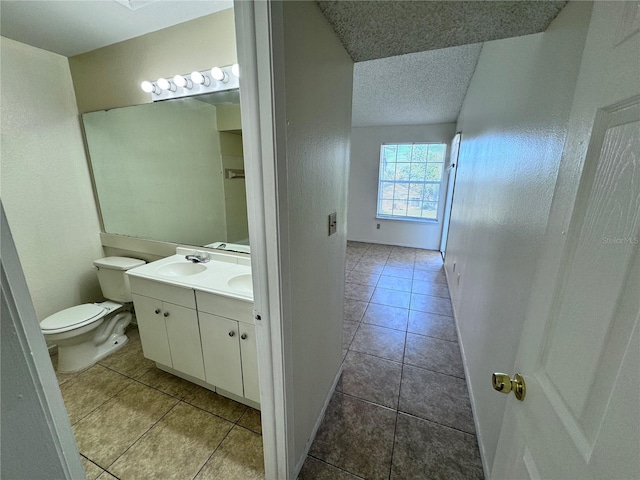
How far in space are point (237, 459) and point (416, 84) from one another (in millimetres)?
3470

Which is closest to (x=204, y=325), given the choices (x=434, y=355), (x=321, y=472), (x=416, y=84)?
(x=321, y=472)

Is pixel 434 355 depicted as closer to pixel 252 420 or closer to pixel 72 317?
pixel 252 420

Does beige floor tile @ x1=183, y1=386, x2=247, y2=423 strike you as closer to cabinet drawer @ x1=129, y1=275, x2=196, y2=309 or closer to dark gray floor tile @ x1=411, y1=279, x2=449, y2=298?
cabinet drawer @ x1=129, y1=275, x2=196, y2=309

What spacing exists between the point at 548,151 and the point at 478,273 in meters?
1.07

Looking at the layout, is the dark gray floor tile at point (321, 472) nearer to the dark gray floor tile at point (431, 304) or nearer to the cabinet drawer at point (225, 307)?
the cabinet drawer at point (225, 307)

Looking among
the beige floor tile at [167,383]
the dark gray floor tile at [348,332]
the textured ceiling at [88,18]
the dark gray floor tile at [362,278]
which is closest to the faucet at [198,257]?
the beige floor tile at [167,383]

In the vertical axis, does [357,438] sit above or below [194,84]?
below

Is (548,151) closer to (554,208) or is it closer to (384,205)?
(554,208)

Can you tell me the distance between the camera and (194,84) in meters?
1.75

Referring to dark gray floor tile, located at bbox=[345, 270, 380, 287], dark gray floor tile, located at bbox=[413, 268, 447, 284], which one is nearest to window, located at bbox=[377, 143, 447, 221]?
dark gray floor tile, located at bbox=[413, 268, 447, 284]

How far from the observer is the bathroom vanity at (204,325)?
1.42m

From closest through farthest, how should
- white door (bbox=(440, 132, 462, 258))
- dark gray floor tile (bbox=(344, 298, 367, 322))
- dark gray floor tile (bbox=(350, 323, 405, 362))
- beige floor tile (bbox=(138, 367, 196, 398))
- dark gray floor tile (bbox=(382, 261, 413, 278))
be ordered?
beige floor tile (bbox=(138, 367, 196, 398))
dark gray floor tile (bbox=(350, 323, 405, 362))
dark gray floor tile (bbox=(344, 298, 367, 322))
white door (bbox=(440, 132, 462, 258))
dark gray floor tile (bbox=(382, 261, 413, 278))

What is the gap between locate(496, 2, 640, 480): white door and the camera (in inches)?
14.9

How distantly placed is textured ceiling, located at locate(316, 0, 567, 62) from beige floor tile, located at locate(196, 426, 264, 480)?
80.9 inches
